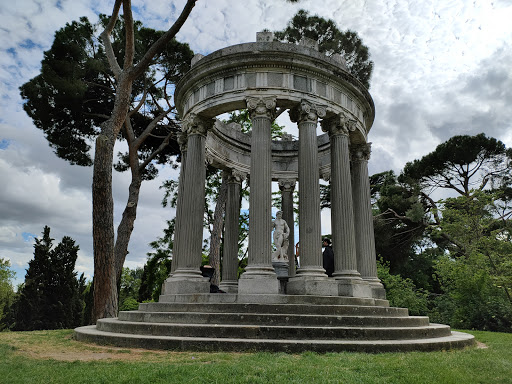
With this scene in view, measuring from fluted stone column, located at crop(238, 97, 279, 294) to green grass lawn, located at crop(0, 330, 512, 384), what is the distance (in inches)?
187

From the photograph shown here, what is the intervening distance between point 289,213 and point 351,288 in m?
8.15

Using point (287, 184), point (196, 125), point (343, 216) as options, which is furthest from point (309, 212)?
point (287, 184)

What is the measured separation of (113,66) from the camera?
73.6 ft

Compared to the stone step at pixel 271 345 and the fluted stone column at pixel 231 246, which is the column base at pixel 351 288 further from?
the fluted stone column at pixel 231 246

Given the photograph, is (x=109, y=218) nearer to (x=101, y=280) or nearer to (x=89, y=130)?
(x=101, y=280)

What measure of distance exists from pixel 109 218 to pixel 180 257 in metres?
5.70

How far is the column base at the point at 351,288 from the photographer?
587 inches

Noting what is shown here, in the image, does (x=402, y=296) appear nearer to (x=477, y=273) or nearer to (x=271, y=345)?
(x=477, y=273)

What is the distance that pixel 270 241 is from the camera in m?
14.7

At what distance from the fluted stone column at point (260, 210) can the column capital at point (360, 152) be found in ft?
18.9

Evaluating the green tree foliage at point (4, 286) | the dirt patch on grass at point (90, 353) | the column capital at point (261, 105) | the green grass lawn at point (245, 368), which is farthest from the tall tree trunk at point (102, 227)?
the green tree foliage at point (4, 286)

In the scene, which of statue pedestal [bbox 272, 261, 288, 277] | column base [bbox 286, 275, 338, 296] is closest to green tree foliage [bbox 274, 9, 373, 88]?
statue pedestal [bbox 272, 261, 288, 277]

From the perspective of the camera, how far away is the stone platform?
9.62 meters

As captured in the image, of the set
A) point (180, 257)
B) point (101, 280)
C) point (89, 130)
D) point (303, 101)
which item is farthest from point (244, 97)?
point (89, 130)
